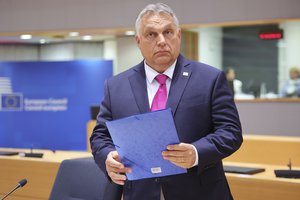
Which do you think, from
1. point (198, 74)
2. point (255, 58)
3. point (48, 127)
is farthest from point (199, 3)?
point (255, 58)

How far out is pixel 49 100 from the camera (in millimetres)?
10492

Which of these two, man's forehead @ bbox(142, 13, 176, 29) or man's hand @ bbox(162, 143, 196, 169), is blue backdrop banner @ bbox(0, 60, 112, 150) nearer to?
man's forehead @ bbox(142, 13, 176, 29)

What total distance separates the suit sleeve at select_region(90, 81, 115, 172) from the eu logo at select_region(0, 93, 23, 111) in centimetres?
840

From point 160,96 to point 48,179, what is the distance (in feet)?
7.93

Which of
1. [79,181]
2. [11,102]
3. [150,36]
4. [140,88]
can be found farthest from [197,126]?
[11,102]

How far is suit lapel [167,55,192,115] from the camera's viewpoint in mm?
2256

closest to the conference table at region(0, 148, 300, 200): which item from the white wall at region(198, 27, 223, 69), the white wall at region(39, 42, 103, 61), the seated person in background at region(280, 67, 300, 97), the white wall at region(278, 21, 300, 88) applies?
the seated person in background at region(280, 67, 300, 97)

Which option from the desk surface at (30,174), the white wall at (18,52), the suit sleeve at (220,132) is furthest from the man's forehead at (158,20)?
the white wall at (18,52)

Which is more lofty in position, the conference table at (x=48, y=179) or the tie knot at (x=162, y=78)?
the tie knot at (x=162, y=78)

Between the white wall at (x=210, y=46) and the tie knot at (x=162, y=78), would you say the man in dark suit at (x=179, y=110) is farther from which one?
the white wall at (x=210, y=46)

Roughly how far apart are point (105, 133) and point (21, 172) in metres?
2.41

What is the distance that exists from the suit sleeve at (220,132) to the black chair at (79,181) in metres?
0.74

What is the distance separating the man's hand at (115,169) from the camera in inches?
85.2

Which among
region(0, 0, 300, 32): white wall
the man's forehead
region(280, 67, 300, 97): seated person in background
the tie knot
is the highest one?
region(0, 0, 300, 32): white wall
